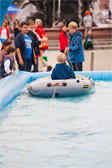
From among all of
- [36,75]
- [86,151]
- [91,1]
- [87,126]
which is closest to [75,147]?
[86,151]

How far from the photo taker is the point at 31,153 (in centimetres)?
530

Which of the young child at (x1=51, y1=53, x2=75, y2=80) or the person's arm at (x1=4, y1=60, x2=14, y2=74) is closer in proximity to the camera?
the young child at (x1=51, y1=53, x2=75, y2=80)

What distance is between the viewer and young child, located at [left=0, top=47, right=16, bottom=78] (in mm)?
9266

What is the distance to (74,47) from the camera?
1000 centimetres

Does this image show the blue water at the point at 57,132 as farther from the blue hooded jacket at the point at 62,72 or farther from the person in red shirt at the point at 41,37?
the person in red shirt at the point at 41,37

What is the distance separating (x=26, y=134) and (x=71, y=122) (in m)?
0.96

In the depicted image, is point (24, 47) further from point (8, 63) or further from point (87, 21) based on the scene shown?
point (87, 21)

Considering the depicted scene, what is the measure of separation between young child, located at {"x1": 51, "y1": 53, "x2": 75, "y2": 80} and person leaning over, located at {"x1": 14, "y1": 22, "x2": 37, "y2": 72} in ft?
5.08

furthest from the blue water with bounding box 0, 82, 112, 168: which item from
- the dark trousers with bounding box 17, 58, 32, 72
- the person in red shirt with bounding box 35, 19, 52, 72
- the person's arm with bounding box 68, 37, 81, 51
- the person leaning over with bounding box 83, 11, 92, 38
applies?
the person leaning over with bounding box 83, 11, 92, 38

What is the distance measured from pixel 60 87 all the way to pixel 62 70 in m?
0.40

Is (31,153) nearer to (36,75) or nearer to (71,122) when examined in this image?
(71,122)

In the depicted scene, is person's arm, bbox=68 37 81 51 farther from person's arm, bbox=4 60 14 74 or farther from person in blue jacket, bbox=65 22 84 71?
person's arm, bbox=4 60 14 74

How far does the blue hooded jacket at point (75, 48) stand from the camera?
32.8 feet

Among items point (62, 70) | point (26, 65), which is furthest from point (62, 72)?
point (26, 65)
